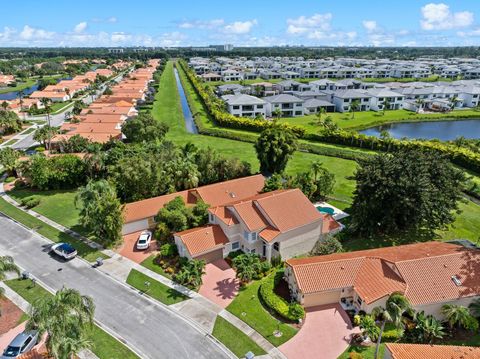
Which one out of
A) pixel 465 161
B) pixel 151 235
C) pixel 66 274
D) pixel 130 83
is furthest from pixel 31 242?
pixel 130 83

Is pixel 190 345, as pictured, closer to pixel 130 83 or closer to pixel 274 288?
pixel 274 288

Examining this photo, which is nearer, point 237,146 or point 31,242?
point 31,242

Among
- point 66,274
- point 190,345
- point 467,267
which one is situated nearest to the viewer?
point 190,345

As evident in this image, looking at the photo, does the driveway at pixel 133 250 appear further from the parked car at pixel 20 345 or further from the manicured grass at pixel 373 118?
the manicured grass at pixel 373 118

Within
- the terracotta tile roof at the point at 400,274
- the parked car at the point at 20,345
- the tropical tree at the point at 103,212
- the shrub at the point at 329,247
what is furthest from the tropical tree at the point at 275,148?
the parked car at the point at 20,345

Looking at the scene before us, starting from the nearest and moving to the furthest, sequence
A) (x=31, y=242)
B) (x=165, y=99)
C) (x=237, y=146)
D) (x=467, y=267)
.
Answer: (x=467, y=267), (x=31, y=242), (x=237, y=146), (x=165, y=99)

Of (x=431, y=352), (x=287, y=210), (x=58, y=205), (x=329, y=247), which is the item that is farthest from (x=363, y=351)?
(x=58, y=205)
